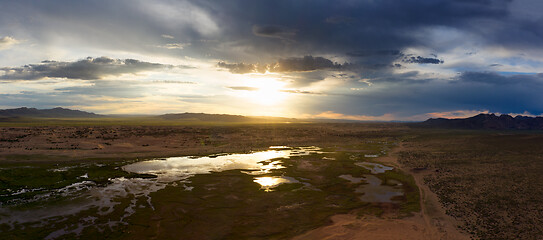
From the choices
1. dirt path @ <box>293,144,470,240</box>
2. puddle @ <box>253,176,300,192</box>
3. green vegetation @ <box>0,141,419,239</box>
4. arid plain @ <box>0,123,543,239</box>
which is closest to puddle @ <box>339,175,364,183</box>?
arid plain @ <box>0,123,543,239</box>

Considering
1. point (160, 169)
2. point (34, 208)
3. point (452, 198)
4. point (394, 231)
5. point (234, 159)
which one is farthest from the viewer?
point (234, 159)

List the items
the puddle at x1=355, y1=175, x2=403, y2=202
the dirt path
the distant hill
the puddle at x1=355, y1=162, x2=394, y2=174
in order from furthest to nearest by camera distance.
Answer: the distant hill, the puddle at x1=355, y1=162, x2=394, y2=174, the puddle at x1=355, y1=175, x2=403, y2=202, the dirt path

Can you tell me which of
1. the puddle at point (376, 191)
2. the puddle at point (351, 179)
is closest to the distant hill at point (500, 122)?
the puddle at point (351, 179)

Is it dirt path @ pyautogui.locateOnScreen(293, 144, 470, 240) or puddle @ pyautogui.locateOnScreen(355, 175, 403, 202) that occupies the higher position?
puddle @ pyautogui.locateOnScreen(355, 175, 403, 202)

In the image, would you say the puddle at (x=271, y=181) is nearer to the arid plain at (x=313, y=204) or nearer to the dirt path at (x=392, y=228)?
the arid plain at (x=313, y=204)

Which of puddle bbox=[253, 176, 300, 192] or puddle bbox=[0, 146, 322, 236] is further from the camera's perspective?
puddle bbox=[253, 176, 300, 192]

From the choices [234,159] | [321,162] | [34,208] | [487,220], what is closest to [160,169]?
[234,159]

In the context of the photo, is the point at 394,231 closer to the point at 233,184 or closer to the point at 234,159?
the point at 233,184

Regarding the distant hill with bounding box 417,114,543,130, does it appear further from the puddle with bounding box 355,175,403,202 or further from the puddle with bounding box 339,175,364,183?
the puddle with bounding box 355,175,403,202

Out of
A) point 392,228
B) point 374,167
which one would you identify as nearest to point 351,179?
point 374,167
